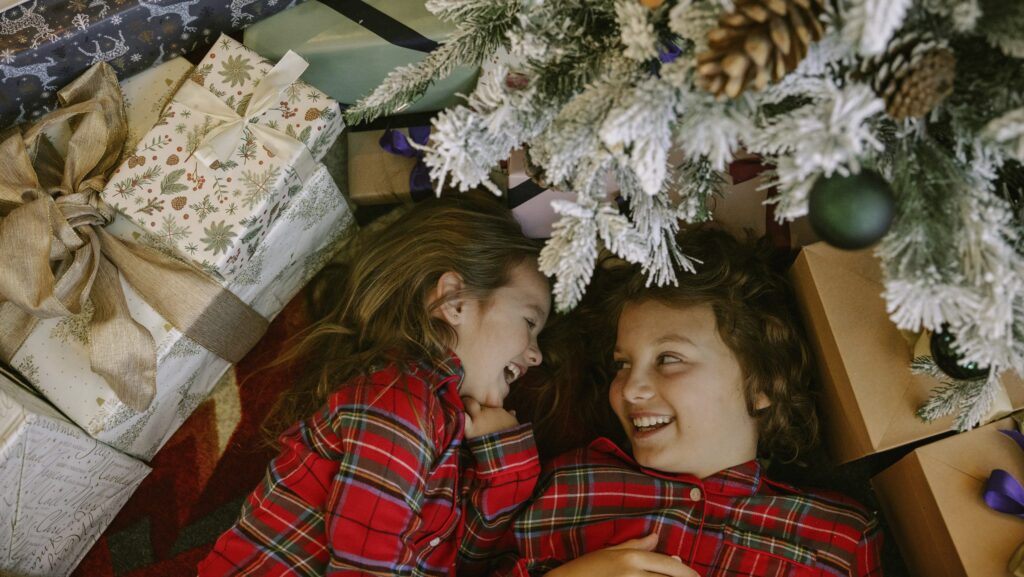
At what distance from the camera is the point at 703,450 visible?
1.09 metres

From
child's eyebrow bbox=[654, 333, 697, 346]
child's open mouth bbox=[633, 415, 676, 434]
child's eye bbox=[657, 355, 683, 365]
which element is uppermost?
child's eyebrow bbox=[654, 333, 697, 346]

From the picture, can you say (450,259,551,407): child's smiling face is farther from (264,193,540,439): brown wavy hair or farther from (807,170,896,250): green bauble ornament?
(807,170,896,250): green bauble ornament

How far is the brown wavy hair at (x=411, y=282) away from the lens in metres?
1.21

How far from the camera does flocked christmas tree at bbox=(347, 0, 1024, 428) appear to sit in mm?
513

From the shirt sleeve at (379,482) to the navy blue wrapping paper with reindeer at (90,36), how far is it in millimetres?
653

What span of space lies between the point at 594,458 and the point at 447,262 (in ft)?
1.41

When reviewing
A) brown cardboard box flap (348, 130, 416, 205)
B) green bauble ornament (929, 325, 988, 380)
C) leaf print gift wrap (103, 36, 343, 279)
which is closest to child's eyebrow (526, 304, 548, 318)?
brown cardboard box flap (348, 130, 416, 205)

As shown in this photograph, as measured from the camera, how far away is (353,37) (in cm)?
113

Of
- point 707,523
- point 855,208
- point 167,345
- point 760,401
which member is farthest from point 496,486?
point 855,208

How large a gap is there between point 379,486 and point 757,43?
845 millimetres

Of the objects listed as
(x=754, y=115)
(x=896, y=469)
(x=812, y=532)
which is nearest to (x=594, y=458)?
(x=812, y=532)

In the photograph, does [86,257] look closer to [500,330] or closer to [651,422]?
[500,330]

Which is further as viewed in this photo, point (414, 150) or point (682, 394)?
point (414, 150)

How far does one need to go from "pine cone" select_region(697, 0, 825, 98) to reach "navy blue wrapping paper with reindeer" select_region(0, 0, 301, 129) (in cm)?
87
